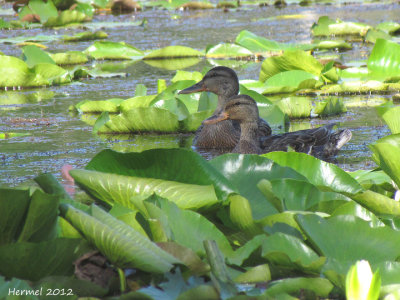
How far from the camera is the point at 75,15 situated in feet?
50.1

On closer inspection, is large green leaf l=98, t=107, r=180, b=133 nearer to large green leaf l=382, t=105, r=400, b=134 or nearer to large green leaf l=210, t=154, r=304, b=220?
large green leaf l=382, t=105, r=400, b=134

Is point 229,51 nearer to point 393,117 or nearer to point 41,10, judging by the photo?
point 41,10

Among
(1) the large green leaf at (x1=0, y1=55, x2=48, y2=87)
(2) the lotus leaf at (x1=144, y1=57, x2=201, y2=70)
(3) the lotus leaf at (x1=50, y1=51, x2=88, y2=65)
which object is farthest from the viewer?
(2) the lotus leaf at (x1=144, y1=57, x2=201, y2=70)

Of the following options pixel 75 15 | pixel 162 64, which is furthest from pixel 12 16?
pixel 162 64

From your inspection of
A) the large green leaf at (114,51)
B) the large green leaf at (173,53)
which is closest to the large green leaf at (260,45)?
the large green leaf at (173,53)

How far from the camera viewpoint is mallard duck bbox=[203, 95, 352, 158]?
6.02 m

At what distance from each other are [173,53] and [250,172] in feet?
25.8

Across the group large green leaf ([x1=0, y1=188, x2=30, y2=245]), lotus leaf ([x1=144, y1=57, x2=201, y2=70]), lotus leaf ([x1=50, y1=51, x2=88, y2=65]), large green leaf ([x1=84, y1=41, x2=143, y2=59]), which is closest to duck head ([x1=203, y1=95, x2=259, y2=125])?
large green leaf ([x1=0, y1=188, x2=30, y2=245])

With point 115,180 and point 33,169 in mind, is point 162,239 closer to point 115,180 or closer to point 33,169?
point 115,180

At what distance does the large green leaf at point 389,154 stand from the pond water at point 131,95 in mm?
1114

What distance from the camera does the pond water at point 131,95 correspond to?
588 centimetres

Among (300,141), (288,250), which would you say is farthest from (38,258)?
(300,141)

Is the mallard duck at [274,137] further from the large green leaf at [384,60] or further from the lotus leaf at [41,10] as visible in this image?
the lotus leaf at [41,10]

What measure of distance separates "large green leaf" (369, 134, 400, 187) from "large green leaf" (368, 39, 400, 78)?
506cm
